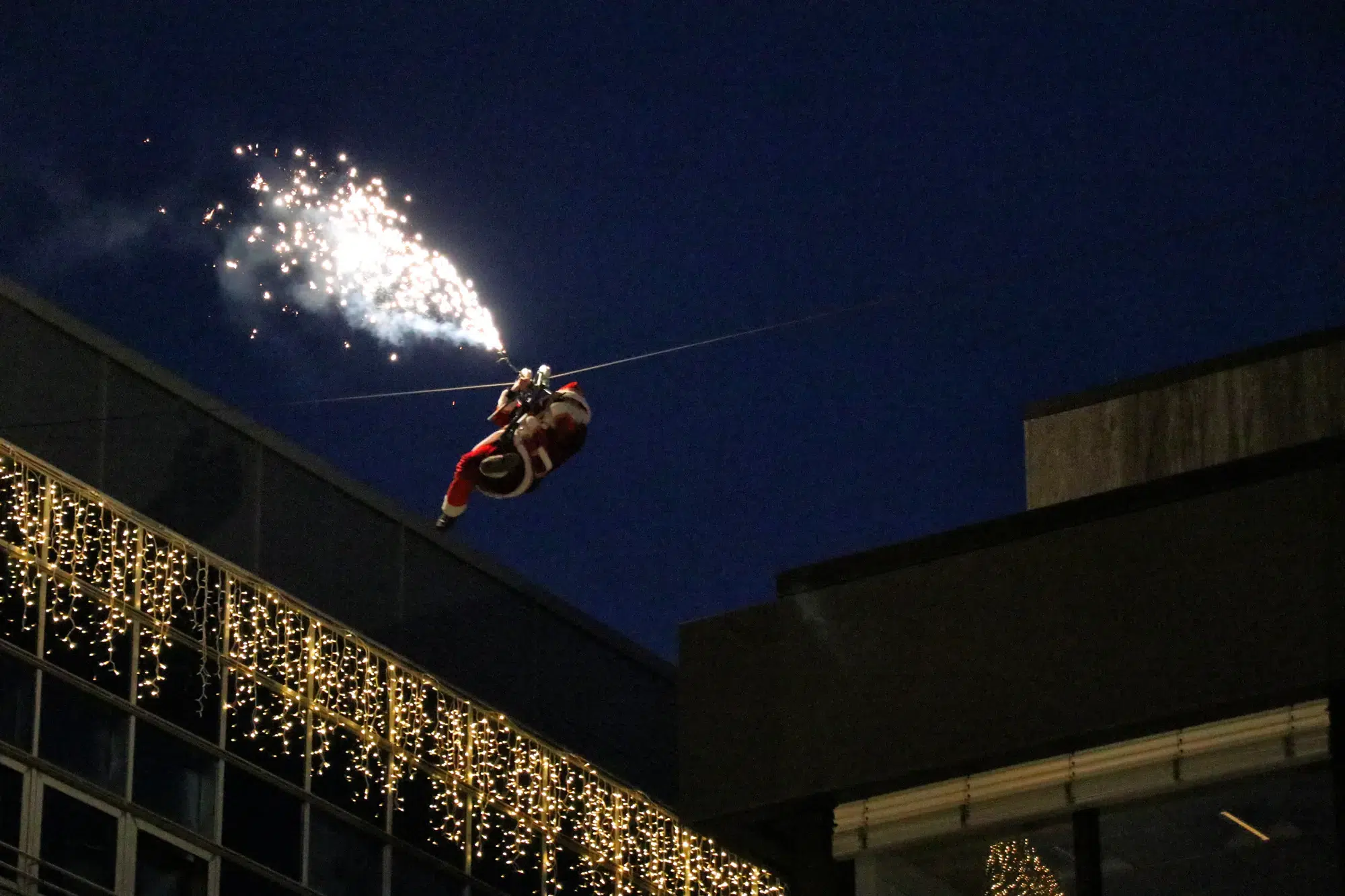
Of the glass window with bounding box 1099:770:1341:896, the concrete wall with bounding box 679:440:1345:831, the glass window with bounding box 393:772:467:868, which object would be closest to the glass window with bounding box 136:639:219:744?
the glass window with bounding box 393:772:467:868

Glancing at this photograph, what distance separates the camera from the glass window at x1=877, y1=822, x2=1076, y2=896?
713 inches

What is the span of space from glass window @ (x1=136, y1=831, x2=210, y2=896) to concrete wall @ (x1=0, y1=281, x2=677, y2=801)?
2647 mm

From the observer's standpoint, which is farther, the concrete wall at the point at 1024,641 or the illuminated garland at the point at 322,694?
the illuminated garland at the point at 322,694

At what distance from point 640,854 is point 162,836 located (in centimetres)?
631

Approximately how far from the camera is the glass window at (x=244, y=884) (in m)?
23.8

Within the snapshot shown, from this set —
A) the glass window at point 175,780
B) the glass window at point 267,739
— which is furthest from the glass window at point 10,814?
the glass window at point 267,739

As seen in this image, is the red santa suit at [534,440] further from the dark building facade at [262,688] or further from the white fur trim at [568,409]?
the dark building facade at [262,688]

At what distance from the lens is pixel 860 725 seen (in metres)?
18.4

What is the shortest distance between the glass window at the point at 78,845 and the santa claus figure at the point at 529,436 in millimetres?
4431

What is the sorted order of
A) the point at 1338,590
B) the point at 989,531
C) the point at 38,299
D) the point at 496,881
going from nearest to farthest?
the point at 1338,590, the point at 989,531, the point at 38,299, the point at 496,881

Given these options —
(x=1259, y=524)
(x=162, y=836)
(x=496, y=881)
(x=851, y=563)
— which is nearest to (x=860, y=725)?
(x=851, y=563)

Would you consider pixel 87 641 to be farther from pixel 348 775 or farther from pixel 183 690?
pixel 348 775

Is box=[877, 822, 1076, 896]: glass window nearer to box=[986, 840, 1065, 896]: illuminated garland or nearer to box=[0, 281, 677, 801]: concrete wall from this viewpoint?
box=[986, 840, 1065, 896]: illuminated garland

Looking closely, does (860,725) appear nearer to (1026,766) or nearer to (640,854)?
(1026,766)
